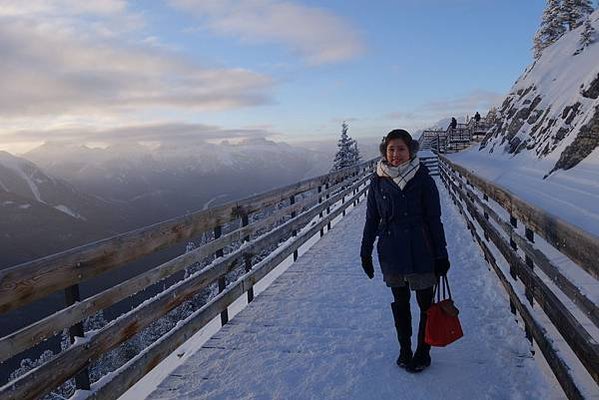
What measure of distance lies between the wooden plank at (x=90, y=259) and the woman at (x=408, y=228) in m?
1.86

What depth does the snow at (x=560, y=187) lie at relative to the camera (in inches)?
438

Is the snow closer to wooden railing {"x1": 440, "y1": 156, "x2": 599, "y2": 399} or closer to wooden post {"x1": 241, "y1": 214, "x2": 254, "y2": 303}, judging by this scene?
wooden railing {"x1": 440, "y1": 156, "x2": 599, "y2": 399}

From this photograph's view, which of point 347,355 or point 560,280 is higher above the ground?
point 560,280

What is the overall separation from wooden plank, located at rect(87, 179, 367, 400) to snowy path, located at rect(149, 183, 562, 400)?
271 mm

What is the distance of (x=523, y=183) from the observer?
19.8m

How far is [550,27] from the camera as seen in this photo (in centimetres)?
5238

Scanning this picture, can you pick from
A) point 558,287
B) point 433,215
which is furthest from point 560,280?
point 433,215

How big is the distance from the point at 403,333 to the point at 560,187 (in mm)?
14139

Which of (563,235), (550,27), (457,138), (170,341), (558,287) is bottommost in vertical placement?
(170,341)

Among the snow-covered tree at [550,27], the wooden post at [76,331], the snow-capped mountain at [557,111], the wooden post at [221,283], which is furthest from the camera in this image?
the snow-covered tree at [550,27]

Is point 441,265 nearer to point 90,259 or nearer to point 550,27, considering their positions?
point 90,259

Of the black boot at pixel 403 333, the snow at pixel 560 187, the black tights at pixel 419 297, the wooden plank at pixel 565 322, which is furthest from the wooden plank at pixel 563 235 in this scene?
the snow at pixel 560 187

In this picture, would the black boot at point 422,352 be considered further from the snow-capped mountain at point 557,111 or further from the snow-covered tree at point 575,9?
the snow-covered tree at point 575,9

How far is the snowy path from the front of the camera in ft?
12.6
